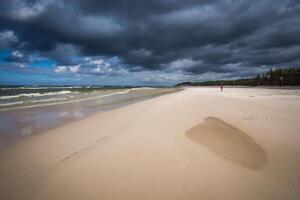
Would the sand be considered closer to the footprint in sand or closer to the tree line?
the footprint in sand

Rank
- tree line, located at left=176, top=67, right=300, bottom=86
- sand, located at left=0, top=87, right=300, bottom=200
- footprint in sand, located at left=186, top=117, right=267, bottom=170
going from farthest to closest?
tree line, located at left=176, top=67, right=300, bottom=86 → footprint in sand, located at left=186, top=117, right=267, bottom=170 → sand, located at left=0, top=87, right=300, bottom=200

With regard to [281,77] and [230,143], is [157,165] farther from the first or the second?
[281,77]

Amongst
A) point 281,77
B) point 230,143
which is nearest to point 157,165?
point 230,143

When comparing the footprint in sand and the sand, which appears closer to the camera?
the sand

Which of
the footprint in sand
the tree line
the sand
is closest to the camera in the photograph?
the sand

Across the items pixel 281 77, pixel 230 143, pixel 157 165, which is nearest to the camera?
pixel 157 165

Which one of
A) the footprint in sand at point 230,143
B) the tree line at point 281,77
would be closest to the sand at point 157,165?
the footprint in sand at point 230,143

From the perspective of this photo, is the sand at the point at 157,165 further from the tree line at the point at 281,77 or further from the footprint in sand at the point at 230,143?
the tree line at the point at 281,77

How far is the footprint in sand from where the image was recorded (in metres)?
4.58

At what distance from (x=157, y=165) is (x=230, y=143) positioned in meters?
2.58

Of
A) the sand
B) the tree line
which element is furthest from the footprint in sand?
the tree line

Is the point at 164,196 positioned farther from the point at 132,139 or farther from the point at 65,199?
the point at 132,139

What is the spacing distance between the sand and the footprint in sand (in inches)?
0.8

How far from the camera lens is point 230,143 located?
227 inches
